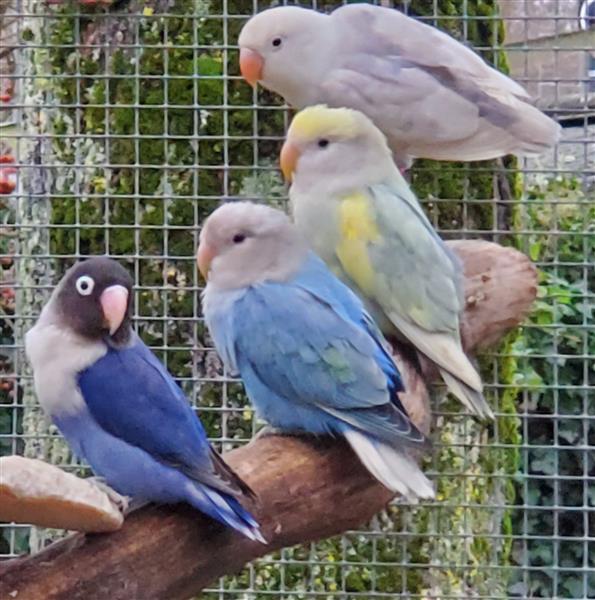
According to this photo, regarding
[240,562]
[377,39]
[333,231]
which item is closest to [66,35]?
[377,39]

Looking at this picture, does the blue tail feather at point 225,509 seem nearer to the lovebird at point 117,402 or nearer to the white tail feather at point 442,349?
the lovebird at point 117,402

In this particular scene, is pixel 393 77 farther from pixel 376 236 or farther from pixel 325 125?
pixel 376 236

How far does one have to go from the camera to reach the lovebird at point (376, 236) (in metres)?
1.43

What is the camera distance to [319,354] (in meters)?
1.26

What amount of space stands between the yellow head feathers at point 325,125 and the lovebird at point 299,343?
159 millimetres

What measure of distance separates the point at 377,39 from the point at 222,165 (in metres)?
0.31

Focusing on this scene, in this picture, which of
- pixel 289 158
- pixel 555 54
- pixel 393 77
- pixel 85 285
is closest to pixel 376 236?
pixel 289 158

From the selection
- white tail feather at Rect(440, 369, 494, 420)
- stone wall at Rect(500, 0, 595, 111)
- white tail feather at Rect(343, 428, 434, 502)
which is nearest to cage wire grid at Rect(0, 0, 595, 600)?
stone wall at Rect(500, 0, 595, 111)

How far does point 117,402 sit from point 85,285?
5.0 inches

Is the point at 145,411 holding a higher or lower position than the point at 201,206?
lower

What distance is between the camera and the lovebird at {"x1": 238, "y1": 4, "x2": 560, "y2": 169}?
5.32ft

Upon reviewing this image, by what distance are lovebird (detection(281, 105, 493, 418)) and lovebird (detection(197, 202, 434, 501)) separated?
100mm

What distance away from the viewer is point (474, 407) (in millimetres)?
1415

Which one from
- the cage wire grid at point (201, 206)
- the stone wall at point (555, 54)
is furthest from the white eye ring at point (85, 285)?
the stone wall at point (555, 54)
